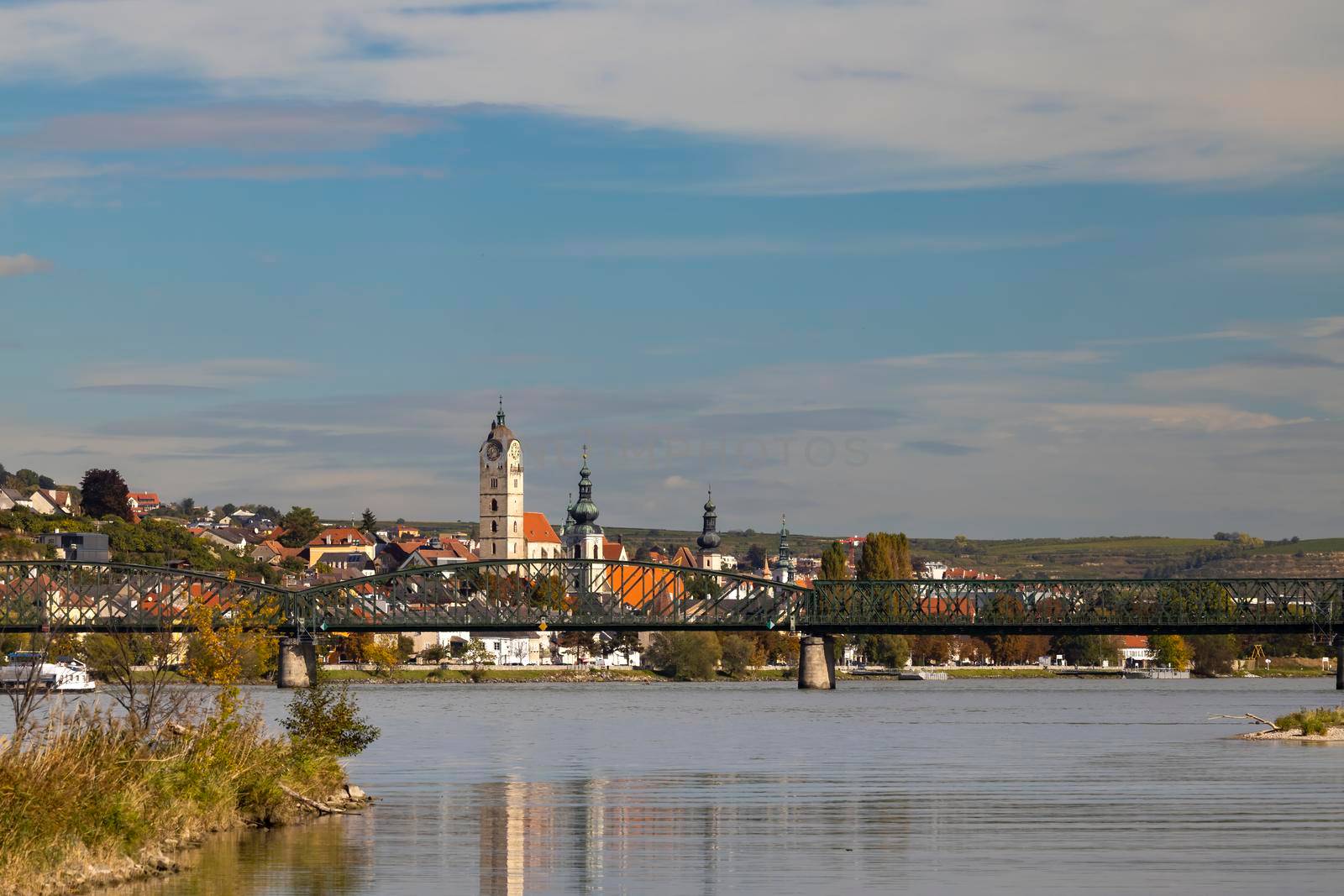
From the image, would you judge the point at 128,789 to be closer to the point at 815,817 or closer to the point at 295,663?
the point at 815,817

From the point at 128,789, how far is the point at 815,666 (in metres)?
143

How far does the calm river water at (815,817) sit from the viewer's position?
30.6m

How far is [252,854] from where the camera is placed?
34.1m

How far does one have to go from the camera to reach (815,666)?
172 m

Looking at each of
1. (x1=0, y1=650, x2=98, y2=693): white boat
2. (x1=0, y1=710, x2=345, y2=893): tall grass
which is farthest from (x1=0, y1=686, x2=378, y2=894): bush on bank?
(x1=0, y1=650, x2=98, y2=693): white boat

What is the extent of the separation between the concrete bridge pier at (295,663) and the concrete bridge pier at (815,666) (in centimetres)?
4003

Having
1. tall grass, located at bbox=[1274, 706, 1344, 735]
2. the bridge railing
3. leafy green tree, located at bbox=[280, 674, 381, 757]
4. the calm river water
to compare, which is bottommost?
the calm river water

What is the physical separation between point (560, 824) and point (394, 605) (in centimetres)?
15956

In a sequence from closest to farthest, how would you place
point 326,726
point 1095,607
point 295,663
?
point 326,726 → point 295,663 → point 1095,607

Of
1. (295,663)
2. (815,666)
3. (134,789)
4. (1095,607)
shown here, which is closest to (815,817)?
(134,789)

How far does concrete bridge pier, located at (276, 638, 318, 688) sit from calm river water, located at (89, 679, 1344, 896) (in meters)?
85.0

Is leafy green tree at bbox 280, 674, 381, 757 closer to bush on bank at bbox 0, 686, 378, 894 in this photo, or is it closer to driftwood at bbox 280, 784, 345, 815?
bush on bank at bbox 0, 686, 378, 894

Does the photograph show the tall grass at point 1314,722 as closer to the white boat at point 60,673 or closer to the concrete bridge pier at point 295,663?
the white boat at point 60,673

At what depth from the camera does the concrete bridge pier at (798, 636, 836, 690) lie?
6737 inches
